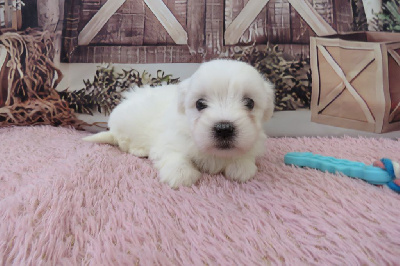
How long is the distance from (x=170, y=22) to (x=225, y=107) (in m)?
0.95

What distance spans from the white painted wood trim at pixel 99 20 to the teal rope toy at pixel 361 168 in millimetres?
1382

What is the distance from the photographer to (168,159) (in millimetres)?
1201

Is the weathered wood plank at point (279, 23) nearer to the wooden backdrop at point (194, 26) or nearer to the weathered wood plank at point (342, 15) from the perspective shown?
the wooden backdrop at point (194, 26)

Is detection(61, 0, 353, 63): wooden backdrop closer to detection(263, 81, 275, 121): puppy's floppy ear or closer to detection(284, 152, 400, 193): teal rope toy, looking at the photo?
detection(263, 81, 275, 121): puppy's floppy ear

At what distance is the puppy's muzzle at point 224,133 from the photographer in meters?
1.01

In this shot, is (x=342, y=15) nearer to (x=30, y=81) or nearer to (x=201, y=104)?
(x=201, y=104)

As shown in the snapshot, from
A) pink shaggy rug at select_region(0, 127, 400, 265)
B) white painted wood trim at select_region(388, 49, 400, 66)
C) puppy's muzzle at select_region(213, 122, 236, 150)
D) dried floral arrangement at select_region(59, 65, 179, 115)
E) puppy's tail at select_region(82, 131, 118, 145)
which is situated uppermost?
white painted wood trim at select_region(388, 49, 400, 66)

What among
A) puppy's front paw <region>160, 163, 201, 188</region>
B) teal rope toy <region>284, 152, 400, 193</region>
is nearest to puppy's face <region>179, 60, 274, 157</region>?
puppy's front paw <region>160, 163, 201, 188</region>

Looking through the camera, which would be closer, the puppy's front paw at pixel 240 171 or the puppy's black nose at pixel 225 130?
the puppy's black nose at pixel 225 130

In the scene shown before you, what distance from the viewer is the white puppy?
103cm

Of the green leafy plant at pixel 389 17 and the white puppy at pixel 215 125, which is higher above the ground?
the green leafy plant at pixel 389 17

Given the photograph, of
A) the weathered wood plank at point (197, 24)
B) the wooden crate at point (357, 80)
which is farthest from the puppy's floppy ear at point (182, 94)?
the wooden crate at point (357, 80)

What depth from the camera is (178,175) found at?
3.51ft

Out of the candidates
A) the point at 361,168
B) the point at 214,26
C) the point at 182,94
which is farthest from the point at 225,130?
the point at 214,26
